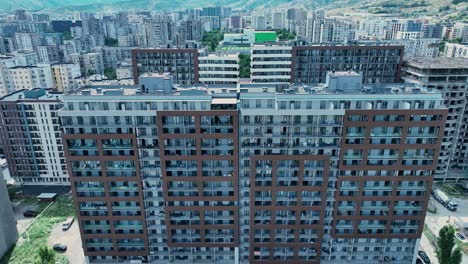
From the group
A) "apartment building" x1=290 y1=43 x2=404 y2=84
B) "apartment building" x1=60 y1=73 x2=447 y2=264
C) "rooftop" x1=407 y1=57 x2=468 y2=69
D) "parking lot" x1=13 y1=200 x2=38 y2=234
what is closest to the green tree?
"apartment building" x1=290 y1=43 x2=404 y2=84

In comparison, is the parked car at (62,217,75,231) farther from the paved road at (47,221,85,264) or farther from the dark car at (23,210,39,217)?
the dark car at (23,210,39,217)

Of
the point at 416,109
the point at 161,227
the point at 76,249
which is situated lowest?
the point at 76,249

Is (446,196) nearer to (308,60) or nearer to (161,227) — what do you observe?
(308,60)

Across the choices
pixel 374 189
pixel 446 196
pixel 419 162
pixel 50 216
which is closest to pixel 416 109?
pixel 419 162

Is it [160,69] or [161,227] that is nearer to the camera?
[161,227]

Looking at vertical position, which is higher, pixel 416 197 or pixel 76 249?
pixel 416 197

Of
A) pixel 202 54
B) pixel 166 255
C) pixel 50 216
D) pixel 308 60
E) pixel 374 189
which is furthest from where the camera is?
pixel 202 54

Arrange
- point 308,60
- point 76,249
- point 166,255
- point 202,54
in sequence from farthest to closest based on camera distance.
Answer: point 202,54 → point 308,60 → point 76,249 → point 166,255
